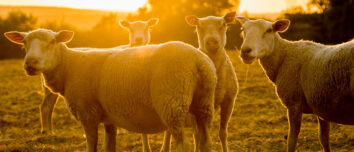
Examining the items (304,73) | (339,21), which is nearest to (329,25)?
(339,21)

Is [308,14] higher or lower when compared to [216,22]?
higher

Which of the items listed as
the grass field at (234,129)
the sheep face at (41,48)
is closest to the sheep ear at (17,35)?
the sheep face at (41,48)

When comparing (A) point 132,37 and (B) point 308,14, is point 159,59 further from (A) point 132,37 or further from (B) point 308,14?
(B) point 308,14

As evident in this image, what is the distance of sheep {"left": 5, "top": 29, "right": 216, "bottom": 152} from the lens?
4082 mm

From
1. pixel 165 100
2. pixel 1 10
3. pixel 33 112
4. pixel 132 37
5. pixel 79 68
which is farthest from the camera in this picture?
pixel 1 10

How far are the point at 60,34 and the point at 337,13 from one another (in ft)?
76.8

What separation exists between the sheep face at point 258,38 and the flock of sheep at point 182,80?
0.02 metres

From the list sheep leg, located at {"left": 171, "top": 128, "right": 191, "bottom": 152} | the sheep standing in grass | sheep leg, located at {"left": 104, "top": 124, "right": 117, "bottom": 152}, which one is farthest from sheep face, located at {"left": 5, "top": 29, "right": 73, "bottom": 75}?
the sheep standing in grass

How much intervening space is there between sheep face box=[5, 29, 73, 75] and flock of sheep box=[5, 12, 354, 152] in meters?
0.01

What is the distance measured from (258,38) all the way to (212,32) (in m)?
0.77

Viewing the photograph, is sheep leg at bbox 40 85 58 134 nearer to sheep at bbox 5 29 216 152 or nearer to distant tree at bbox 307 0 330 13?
sheep at bbox 5 29 216 152

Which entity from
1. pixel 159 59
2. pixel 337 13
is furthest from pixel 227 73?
pixel 337 13

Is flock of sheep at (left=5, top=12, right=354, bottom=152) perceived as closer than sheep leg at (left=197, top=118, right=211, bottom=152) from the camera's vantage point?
Yes

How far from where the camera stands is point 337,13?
977 inches
